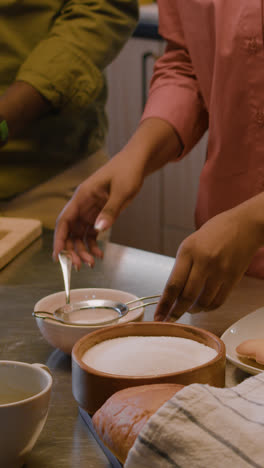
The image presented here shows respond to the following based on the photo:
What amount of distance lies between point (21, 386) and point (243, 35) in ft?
2.44

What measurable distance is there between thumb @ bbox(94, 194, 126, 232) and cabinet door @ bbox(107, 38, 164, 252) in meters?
1.93

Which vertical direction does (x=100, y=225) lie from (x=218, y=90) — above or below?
below

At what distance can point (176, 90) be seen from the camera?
4.28ft

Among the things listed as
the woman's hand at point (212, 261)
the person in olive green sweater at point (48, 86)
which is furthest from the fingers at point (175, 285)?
the person in olive green sweater at point (48, 86)

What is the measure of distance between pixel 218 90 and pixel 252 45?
10 cm

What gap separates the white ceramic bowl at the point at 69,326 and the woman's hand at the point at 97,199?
0.13m

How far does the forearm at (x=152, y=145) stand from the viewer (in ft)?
3.87

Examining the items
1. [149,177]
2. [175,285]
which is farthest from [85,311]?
[149,177]

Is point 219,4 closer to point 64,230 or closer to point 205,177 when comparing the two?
point 205,177

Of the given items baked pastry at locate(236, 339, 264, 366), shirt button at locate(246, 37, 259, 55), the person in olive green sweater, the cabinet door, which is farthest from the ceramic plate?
the cabinet door

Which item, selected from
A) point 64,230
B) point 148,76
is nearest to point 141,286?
point 64,230

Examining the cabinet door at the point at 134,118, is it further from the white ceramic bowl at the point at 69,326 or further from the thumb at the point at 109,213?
the white ceramic bowl at the point at 69,326

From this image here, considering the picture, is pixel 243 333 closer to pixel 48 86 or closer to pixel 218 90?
pixel 218 90

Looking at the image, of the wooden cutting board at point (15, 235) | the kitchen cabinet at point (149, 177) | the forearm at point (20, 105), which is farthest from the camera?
the kitchen cabinet at point (149, 177)
